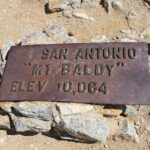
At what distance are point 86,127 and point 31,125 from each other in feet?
1.69

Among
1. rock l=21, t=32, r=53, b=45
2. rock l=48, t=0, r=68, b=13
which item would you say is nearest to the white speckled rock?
rock l=21, t=32, r=53, b=45

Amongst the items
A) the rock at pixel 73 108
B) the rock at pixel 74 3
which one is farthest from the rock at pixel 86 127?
the rock at pixel 74 3

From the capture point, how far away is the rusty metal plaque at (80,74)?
10.3ft

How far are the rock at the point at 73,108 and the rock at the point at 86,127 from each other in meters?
0.05

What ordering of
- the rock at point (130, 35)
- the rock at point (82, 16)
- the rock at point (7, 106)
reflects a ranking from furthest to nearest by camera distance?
the rock at point (82, 16) < the rock at point (130, 35) < the rock at point (7, 106)

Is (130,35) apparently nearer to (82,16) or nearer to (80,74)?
(82,16)

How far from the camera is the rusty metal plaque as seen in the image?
10.3 feet

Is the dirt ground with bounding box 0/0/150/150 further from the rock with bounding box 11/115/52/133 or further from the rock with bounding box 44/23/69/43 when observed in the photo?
the rock with bounding box 11/115/52/133

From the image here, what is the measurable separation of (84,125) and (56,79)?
58 centimetres

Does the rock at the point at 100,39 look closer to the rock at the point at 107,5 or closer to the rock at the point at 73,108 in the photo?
the rock at the point at 107,5

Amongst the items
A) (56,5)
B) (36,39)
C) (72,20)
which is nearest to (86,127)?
(36,39)

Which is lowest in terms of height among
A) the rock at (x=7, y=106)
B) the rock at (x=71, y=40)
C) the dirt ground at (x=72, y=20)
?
the rock at (x=7, y=106)

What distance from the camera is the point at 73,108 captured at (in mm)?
3113

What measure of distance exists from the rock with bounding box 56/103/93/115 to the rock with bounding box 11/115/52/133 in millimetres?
167
